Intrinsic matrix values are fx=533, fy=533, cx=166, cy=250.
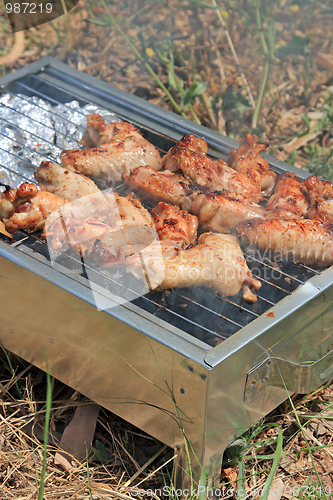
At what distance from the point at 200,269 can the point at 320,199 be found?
2.87 ft

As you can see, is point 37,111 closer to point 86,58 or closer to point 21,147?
point 21,147

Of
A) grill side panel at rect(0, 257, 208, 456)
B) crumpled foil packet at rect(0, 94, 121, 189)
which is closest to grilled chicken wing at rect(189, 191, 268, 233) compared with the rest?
grill side panel at rect(0, 257, 208, 456)

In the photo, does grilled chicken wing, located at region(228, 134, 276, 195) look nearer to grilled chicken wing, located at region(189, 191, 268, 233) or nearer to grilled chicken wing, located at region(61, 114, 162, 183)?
grilled chicken wing, located at region(189, 191, 268, 233)

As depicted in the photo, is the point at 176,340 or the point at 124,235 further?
the point at 124,235

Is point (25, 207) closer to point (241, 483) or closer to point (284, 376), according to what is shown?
point (284, 376)

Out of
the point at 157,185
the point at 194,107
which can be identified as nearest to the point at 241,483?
the point at 157,185

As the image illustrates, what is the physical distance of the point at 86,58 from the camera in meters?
5.99

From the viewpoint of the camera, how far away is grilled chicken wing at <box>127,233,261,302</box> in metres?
2.43

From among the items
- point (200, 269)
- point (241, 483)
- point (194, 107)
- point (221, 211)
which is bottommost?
point (241, 483)

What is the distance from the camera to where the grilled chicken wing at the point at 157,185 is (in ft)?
9.78

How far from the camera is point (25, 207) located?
2723mm

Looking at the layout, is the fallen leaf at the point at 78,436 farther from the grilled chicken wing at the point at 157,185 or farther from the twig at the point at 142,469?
the grilled chicken wing at the point at 157,185

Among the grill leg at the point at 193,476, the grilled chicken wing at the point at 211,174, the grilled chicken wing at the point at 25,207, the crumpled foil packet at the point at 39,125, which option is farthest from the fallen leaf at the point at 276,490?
the crumpled foil packet at the point at 39,125

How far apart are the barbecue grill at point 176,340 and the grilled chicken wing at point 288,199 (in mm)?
309
